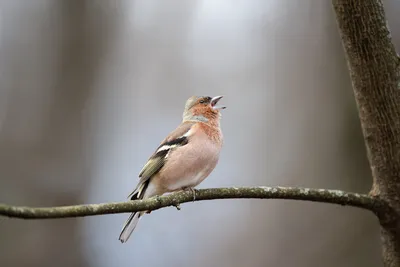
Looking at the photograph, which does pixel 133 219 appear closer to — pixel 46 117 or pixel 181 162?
pixel 181 162

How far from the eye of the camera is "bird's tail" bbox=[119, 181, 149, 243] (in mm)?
2780

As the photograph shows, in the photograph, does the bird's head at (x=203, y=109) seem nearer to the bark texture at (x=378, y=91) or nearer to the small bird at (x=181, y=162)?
the small bird at (x=181, y=162)

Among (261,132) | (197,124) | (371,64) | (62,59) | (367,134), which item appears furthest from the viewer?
(261,132)

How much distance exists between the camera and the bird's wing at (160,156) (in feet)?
10.7

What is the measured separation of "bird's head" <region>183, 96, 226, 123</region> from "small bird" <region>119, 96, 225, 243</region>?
19 centimetres

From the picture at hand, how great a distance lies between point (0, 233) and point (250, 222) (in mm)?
2556

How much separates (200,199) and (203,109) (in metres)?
1.63

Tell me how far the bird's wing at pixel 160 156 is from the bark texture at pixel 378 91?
4.07 feet

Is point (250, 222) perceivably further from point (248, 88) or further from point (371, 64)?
point (371, 64)

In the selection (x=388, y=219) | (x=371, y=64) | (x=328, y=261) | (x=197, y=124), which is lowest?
(x=328, y=261)

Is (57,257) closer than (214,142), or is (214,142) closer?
Result: (214,142)

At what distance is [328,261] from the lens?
4992 millimetres

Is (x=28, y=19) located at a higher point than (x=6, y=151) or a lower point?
higher

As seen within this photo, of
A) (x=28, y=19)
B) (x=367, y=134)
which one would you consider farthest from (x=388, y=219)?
(x=28, y=19)
